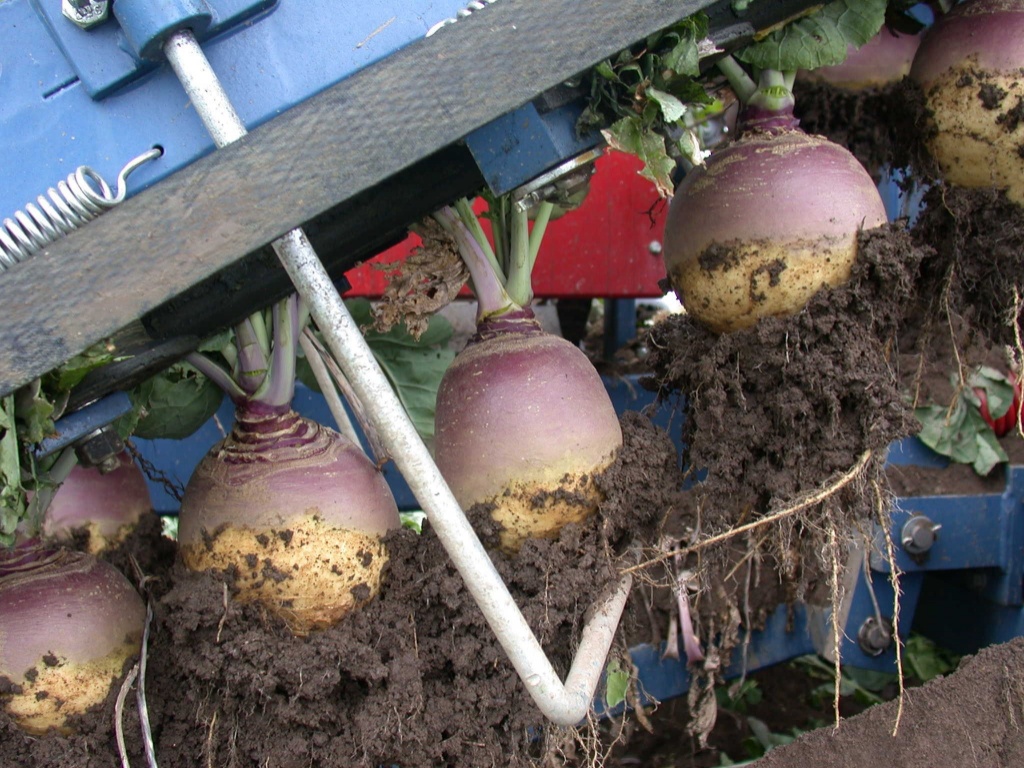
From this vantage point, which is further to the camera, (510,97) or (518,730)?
(518,730)

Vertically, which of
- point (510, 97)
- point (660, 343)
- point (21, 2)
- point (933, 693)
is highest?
point (21, 2)

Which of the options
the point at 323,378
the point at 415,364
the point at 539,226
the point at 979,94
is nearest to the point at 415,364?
the point at 415,364

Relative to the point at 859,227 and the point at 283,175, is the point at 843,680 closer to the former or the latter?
the point at 859,227

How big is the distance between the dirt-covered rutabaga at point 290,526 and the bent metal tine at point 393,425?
38cm

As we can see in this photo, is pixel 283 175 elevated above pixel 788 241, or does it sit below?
above

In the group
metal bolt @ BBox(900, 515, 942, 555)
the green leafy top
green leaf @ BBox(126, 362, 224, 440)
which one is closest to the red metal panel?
metal bolt @ BBox(900, 515, 942, 555)

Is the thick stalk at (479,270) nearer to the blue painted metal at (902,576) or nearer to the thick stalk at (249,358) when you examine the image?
the thick stalk at (249,358)

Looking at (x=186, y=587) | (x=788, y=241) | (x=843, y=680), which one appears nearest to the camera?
(x=186, y=587)

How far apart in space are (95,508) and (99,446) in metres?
0.47

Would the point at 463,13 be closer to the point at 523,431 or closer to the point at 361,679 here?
the point at 523,431

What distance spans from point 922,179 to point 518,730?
135 centimetres

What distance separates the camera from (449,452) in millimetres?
1581

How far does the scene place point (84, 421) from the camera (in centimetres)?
139

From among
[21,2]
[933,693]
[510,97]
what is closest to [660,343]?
[510,97]
